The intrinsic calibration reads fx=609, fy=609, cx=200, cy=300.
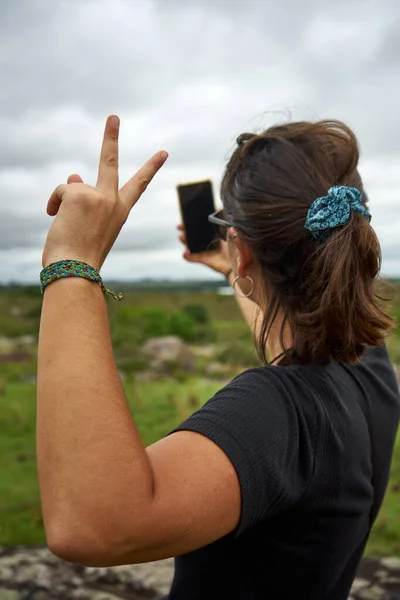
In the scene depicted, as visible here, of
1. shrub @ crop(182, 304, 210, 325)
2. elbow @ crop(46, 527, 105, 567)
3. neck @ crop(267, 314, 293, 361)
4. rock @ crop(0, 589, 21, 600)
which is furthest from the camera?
shrub @ crop(182, 304, 210, 325)

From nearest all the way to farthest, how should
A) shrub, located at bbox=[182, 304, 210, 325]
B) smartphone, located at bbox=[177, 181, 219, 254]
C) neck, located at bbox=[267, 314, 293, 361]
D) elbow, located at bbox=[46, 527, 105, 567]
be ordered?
elbow, located at bbox=[46, 527, 105, 567], neck, located at bbox=[267, 314, 293, 361], smartphone, located at bbox=[177, 181, 219, 254], shrub, located at bbox=[182, 304, 210, 325]

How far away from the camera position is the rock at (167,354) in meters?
17.7

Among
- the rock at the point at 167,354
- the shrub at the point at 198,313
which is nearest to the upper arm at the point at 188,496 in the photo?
the rock at the point at 167,354

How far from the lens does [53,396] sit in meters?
1.12

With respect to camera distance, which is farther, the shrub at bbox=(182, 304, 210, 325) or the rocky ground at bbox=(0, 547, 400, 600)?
the shrub at bbox=(182, 304, 210, 325)

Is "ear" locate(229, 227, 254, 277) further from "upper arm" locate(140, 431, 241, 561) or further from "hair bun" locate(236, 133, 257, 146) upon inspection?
"upper arm" locate(140, 431, 241, 561)

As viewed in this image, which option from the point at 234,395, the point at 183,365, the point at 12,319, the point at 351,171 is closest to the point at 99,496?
the point at 234,395

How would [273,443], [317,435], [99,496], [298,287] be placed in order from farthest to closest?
1. [298,287]
2. [317,435]
3. [273,443]
4. [99,496]

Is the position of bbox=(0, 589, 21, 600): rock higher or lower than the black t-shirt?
lower

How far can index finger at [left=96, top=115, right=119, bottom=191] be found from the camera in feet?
4.32

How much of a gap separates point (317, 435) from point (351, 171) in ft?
2.46

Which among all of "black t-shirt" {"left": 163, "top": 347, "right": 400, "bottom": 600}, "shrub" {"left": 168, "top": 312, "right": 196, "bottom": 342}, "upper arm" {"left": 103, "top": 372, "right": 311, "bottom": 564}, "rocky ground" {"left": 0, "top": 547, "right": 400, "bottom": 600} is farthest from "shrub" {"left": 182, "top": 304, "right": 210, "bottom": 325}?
"upper arm" {"left": 103, "top": 372, "right": 311, "bottom": 564}

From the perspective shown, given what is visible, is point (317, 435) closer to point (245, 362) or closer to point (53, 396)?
point (53, 396)

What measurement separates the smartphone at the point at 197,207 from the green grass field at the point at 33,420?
52 cm
